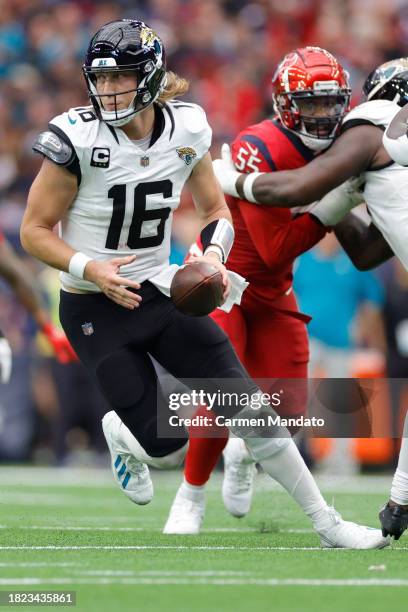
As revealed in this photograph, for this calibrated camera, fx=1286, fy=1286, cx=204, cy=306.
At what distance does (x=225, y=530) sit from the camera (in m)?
6.08

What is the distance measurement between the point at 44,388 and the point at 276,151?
203 inches

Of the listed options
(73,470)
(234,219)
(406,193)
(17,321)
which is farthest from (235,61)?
(406,193)

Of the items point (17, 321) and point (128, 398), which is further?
point (17, 321)

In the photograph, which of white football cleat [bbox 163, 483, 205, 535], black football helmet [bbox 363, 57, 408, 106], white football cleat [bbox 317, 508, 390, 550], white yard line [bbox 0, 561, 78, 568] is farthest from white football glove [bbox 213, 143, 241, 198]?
white yard line [bbox 0, 561, 78, 568]

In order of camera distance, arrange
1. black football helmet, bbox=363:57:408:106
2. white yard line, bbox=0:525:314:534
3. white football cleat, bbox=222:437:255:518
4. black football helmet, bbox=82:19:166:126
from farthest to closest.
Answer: white football cleat, bbox=222:437:255:518 → white yard line, bbox=0:525:314:534 → black football helmet, bbox=363:57:408:106 → black football helmet, bbox=82:19:166:126

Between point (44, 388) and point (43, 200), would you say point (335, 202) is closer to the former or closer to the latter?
point (43, 200)

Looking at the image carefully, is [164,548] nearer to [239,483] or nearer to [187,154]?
[239,483]

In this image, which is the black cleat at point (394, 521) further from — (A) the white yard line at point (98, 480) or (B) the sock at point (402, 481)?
(A) the white yard line at point (98, 480)

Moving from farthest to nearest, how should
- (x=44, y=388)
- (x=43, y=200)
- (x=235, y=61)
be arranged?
(x=235, y=61) < (x=44, y=388) < (x=43, y=200)

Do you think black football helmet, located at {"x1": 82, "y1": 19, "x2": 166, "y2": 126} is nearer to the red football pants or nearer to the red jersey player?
the red jersey player

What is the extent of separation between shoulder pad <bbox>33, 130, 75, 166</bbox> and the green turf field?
4.77 ft

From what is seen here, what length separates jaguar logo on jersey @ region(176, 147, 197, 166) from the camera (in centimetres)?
509

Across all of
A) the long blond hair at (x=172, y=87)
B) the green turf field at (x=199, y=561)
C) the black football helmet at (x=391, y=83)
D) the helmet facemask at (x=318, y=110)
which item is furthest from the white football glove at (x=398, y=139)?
the green turf field at (x=199, y=561)

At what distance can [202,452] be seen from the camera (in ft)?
19.3
